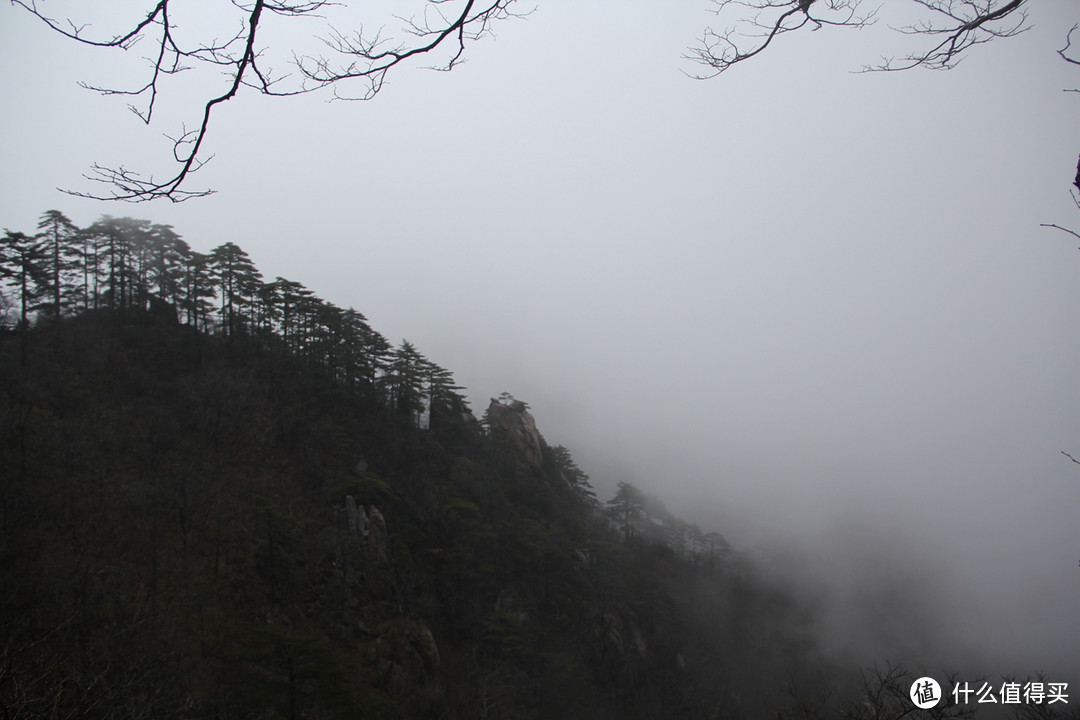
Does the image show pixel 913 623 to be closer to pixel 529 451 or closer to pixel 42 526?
pixel 529 451

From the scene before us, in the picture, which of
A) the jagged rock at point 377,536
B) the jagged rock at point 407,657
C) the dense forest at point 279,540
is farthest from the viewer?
the jagged rock at point 377,536

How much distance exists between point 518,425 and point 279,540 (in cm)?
2346

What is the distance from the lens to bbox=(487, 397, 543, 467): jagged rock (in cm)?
3728

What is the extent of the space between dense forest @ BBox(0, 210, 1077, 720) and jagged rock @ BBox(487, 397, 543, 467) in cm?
61

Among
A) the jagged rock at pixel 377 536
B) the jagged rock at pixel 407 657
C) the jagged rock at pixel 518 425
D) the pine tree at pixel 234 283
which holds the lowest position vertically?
the jagged rock at pixel 407 657

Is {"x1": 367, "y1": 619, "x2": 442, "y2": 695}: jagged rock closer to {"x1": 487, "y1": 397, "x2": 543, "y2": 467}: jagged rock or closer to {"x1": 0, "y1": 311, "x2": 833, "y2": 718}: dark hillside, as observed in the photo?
{"x1": 0, "y1": 311, "x2": 833, "y2": 718}: dark hillside

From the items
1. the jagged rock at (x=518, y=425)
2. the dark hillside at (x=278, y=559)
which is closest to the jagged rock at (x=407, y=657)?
the dark hillside at (x=278, y=559)

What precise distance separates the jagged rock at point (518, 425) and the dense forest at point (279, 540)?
614 mm

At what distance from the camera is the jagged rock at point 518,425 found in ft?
122

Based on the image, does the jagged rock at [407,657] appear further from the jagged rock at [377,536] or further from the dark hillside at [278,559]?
the jagged rock at [377,536]

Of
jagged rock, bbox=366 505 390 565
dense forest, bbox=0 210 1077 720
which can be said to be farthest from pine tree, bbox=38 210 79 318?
jagged rock, bbox=366 505 390 565

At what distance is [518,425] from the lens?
39312 mm

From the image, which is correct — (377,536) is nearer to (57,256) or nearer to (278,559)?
(278,559)

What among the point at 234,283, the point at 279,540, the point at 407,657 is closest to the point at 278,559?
the point at 279,540
